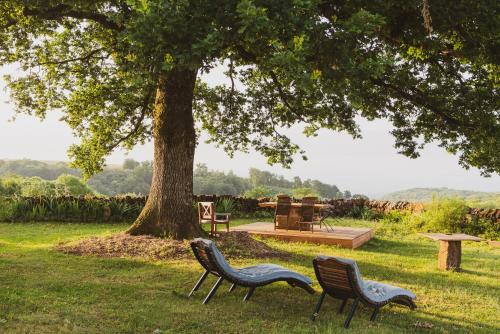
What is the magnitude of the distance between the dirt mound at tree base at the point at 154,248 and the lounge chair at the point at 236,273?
11.1 ft

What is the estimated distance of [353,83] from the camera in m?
8.74

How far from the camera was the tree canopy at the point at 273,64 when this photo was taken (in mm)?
8086

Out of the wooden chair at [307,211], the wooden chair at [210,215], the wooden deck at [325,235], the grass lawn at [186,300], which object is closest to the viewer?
the grass lawn at [186,300]

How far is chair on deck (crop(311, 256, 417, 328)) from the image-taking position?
6.14 metres

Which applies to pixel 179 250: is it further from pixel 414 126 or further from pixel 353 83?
pixel 414 126

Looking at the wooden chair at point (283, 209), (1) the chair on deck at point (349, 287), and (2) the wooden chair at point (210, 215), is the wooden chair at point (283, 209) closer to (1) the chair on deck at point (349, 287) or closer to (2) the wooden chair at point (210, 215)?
(2) the wooden chair at point (210, 215)

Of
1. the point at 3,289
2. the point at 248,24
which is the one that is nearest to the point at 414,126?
the point at 248,24

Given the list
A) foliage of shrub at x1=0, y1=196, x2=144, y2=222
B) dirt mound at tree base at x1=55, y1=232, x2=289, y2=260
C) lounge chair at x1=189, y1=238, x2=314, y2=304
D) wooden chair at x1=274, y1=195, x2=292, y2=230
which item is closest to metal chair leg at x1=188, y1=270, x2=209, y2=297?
lounge chair at x1=189, y1=238, x2=314, y2=304

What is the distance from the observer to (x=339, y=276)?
6328 mm

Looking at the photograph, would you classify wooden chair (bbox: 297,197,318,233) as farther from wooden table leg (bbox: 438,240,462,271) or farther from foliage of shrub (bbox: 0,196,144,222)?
foliage of shrub (bbox: 0,196,144,222)

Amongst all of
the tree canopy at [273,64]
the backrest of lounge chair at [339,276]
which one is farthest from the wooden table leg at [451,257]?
the backrest of lounge chair at [339,276]

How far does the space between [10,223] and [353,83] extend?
1412cm

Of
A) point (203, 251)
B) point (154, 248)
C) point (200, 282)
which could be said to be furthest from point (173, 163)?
point (203, 251)

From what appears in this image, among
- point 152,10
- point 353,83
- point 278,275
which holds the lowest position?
point 278,275
